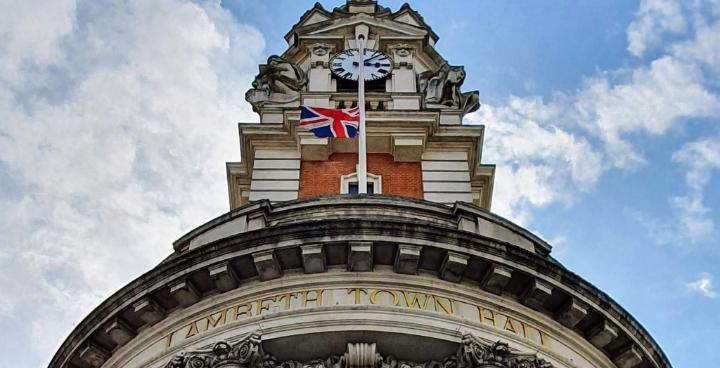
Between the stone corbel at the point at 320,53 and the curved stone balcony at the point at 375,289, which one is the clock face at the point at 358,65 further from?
the curved stone balcony at the point at 375,289

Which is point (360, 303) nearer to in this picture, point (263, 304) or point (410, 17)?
point (263, 304)

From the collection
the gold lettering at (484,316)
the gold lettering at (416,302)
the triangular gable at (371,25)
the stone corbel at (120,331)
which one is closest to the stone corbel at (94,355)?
the stone corbel at (120,331)

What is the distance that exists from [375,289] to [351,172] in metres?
10.2

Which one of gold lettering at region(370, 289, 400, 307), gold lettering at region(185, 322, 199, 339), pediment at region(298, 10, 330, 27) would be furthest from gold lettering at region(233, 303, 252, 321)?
pediment at region(298, 10, 330, 27)

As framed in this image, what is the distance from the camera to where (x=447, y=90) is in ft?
101

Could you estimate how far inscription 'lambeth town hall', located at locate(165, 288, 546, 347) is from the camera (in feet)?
57.9

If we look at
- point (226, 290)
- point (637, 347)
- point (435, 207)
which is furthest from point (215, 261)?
point (637, 347)

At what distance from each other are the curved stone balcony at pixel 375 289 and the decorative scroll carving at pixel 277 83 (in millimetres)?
13243

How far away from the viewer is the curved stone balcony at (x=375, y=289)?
699 inches

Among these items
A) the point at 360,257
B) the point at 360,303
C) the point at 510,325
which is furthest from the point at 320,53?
the point at 510,325

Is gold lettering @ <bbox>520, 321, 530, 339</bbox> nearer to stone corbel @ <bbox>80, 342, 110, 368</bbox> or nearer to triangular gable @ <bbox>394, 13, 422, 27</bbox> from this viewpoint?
stone corbel @ <bbox>80, 342, 110, 368</bbox>

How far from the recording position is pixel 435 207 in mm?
21969

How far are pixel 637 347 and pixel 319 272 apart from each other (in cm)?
640

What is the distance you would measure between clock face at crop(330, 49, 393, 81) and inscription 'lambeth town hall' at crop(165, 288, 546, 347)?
49.8 feet
